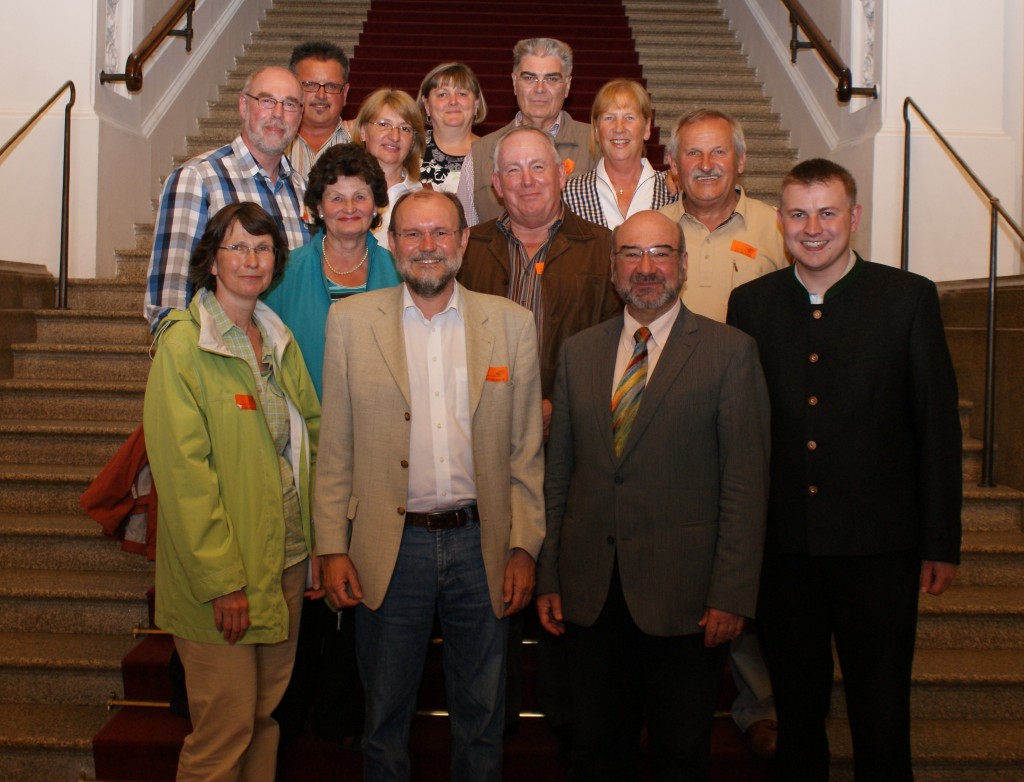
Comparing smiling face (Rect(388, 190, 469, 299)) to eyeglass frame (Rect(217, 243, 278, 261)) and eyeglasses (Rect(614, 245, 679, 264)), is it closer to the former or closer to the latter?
eyeglass frame (Rect(217, 243, 278, 261))

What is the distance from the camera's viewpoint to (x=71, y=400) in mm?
4109

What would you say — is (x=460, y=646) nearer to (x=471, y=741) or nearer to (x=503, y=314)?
(x=471, y=741)

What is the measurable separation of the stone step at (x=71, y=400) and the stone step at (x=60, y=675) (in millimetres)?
1215

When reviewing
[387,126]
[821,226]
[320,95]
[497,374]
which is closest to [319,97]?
[320,95]

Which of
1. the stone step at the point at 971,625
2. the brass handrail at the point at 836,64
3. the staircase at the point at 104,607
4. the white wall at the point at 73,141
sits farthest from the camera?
the brass handrail at the point at 836,64

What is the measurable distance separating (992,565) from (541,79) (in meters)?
2.54

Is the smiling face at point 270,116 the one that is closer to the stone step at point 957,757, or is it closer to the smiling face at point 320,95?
the smiling face at point 320,95

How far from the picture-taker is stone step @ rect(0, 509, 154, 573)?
3.48 m

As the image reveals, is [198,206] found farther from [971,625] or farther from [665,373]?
[971,625]

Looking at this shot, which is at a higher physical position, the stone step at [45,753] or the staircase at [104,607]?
the staircase at [104,607]

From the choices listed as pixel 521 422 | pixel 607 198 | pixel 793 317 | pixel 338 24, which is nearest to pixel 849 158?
pixel 607 198

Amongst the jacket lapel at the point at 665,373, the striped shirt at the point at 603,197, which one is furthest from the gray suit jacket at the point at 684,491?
the striped shirt at the point at 603,197

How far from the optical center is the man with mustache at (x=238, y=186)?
2568mm

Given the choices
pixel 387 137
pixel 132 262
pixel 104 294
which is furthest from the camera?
pixel 132 262
